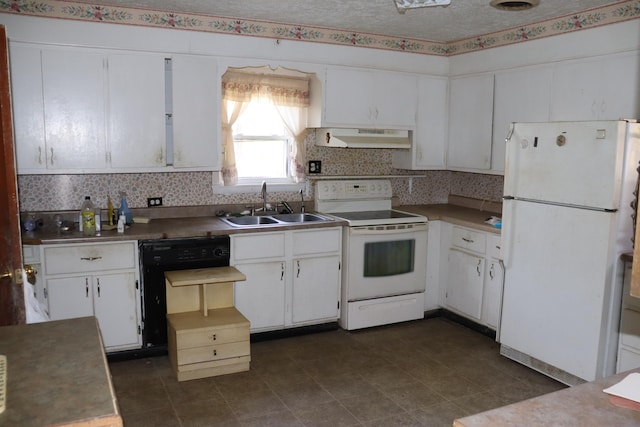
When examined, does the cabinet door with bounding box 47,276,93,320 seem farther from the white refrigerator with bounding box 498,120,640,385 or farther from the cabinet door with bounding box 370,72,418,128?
the white refrigerator with bounding box 498,120,640,385

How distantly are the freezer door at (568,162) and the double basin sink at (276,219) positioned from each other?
1.51 meters

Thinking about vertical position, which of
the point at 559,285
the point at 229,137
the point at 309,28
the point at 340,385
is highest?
the point at 309,28

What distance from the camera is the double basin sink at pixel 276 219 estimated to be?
13.9ft

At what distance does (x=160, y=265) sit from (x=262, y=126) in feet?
5.21

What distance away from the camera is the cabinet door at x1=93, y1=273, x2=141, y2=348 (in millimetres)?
3533

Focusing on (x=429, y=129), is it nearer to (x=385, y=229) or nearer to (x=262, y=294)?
(x=385, y=229)

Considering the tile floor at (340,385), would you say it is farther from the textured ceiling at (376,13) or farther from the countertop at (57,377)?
the textured ceiling at (376,13)

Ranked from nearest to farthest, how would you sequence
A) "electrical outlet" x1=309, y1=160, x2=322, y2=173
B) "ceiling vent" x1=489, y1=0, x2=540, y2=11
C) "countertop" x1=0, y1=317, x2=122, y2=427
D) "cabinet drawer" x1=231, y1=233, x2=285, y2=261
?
"countertop" x1=0, y1=317, x2=122, y2=427 → "ceiling vent" x1=489, y1=0, x2=540, y2=11 → "cabinet drawer" x1=231, y1=233, x2=285, y2=261 → "electrical outlet" x1=309, y1=160, x2=322, y2=173

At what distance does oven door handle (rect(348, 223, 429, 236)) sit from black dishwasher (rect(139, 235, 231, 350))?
109cm

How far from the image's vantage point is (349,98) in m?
4.49

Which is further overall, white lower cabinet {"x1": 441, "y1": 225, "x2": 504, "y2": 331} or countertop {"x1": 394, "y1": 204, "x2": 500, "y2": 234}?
countertop {"x1": 394, "y1": 204, "x2": 500, "y2": 234}

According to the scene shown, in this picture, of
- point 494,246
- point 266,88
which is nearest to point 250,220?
point 266,88

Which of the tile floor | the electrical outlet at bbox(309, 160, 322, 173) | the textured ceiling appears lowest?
the tile floor

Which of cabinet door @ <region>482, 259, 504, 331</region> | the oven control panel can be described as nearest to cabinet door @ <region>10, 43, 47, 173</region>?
the oven control panel
